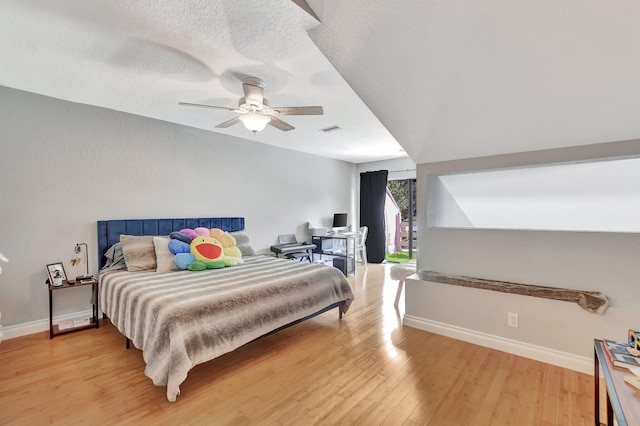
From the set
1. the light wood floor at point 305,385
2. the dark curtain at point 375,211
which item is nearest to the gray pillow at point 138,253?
the light wood floor at point 305,385

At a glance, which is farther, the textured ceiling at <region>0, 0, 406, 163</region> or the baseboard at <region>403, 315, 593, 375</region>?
the baseboard at <region>403, 315, 593, 375</region>

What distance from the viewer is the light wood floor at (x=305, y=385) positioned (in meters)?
1.65

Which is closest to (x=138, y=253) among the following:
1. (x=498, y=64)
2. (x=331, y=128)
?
(x=331, y=128)

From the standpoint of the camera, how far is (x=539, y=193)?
2.64 m

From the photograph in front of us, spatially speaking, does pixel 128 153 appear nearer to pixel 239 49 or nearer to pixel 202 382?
pixel 239 49

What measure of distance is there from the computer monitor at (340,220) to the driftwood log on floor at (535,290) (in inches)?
134

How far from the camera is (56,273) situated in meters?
2.82

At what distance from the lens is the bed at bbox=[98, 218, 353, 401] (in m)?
1.83

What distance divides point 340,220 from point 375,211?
0.95 metres

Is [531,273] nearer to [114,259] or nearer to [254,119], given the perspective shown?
[254,119]

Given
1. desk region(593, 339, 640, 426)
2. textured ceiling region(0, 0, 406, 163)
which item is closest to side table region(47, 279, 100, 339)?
textured ceiling region(0, 0, 406, 163)

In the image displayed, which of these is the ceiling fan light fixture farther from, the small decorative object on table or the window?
the small decorative object on table

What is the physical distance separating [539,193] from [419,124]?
4.55 feet

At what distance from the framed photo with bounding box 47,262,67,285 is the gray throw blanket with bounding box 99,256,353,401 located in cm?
36
